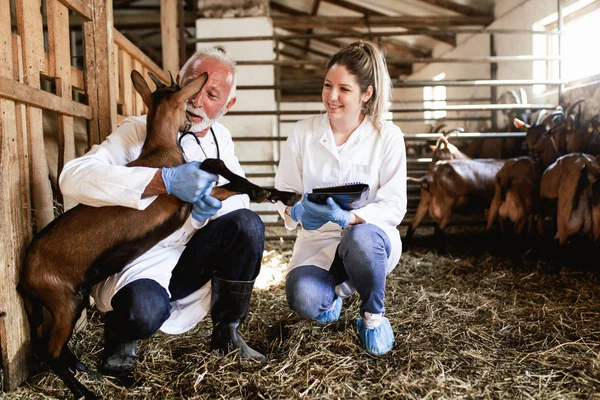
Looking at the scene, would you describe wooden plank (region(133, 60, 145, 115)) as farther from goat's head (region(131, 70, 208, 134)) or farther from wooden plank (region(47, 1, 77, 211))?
goat's head (region(131, 70, 208, 134))

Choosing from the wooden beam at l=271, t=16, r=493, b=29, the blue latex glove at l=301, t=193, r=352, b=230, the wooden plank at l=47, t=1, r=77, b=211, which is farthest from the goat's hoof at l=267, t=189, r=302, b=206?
the wooden beam at l=271, t=16, r=493, b=29

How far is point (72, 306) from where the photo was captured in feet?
6.40

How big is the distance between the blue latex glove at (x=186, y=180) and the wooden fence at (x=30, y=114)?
70 cm

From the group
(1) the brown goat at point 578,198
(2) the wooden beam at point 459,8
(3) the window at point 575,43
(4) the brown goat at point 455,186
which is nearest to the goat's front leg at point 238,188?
(1) the brown goat at point 578,198

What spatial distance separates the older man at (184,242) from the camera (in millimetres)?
1944

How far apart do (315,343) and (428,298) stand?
1255 millimetres

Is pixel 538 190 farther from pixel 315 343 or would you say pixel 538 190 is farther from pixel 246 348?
pixel 246 348

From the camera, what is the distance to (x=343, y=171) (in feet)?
8.80

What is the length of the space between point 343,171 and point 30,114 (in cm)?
155

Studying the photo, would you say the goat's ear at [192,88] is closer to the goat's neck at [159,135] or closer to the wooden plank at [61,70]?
the goat's neck at [159,135]

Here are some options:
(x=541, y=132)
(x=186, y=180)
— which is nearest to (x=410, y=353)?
(x=186, y=180)

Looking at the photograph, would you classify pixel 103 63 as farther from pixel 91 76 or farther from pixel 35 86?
pixel 35 86

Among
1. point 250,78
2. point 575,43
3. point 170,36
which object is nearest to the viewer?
point 170,36

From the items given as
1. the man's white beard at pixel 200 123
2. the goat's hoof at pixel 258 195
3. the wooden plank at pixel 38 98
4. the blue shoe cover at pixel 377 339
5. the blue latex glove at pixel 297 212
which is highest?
the wooden plank at pixel 38 98
